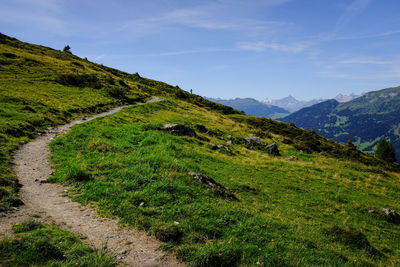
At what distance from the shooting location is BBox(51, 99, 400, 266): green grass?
7898 millimetres

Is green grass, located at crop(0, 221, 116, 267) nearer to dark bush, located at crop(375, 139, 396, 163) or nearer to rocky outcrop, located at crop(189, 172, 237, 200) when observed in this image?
rocky outcrop, located at crop(189, 172, 237, 200)

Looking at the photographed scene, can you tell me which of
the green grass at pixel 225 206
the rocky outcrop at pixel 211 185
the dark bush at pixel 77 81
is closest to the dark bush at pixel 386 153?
the green grass at pixel 225 206

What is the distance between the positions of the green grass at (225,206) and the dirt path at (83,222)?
52 centimetres

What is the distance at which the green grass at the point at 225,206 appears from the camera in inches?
311

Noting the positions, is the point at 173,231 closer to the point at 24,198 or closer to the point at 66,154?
the point at 24,198

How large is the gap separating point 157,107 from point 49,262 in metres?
44.8

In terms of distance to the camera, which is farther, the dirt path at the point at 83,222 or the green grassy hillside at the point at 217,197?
the green grassy hillside at the point at 217,197

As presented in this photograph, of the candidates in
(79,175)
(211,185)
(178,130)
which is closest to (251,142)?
(178,130)

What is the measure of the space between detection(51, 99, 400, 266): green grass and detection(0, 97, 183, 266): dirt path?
516 mm

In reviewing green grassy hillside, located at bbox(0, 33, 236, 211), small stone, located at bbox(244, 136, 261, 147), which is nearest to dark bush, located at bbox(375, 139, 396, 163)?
small stone, located at bbox(244, 136, 261, 147)

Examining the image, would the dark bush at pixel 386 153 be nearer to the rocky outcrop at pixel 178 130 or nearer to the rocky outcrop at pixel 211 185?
the rocky outcrop at pixel 178 130

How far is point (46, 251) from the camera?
623cm

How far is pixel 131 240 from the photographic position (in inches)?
303

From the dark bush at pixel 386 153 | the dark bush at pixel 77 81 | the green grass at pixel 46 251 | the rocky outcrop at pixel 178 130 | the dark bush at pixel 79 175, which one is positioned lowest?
the dark bush at pixel 386 153
